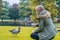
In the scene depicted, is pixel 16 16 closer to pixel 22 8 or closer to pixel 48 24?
pixel 22 8

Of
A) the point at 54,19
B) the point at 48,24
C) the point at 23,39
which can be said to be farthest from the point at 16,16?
the point at 48,24

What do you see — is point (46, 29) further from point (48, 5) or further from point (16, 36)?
point (16, 36)

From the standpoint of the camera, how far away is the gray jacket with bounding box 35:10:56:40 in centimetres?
399

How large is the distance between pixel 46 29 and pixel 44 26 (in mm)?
82

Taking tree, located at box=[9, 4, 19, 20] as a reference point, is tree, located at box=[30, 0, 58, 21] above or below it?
above

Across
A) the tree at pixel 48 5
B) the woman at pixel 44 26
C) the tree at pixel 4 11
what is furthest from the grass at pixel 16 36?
the woman at pixel 44 26

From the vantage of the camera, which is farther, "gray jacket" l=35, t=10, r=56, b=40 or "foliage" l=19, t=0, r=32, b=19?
"foliage" l=19, t=0, r=32, b=19

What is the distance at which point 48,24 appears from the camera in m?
4.02

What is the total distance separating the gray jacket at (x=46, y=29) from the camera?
399 centimetres

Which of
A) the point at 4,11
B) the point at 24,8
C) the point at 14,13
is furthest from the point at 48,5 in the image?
the point at 4,11

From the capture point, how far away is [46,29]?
408 cm

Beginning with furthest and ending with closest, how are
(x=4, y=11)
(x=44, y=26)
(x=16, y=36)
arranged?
(x=16, y=36) < (x=4, y=11) < (x=44, y=26)

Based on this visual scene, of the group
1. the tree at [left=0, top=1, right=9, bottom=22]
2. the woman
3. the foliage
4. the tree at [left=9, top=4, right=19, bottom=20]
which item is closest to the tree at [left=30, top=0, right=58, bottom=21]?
the foliage

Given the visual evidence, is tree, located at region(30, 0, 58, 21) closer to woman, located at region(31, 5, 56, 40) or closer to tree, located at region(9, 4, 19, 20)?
tree, located at region(9, 4, 19, 20)
